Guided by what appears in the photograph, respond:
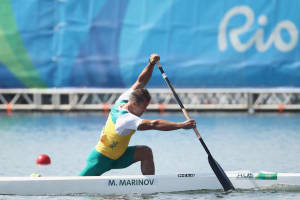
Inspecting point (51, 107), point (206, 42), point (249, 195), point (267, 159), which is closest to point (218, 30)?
point (206, 42)

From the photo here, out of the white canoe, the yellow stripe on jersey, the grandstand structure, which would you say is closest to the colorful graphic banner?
the grandstand structure

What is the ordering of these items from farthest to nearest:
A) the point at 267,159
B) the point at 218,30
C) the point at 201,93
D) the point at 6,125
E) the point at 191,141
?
the point at 201,93 < the point at 218,30 < the point at 6,125 < the point at 191,141 < the point at 267,159

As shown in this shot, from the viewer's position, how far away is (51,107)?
30.6 m

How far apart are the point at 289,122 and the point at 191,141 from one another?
5792 mm

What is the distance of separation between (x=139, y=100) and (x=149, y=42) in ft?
56.1

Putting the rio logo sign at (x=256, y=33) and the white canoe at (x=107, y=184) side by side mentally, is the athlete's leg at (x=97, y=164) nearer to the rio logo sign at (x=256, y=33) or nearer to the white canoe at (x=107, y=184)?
the white canoe at (x=107, y=184)

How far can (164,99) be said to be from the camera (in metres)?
31.0

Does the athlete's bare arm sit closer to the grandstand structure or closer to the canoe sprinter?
the canoe sprinter

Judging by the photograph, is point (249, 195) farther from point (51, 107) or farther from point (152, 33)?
point (51, 107)

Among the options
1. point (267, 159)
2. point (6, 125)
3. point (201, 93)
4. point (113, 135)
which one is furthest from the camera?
point (201, 93)

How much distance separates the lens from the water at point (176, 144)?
52.4 ft

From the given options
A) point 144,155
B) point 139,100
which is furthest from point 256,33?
point 139,100

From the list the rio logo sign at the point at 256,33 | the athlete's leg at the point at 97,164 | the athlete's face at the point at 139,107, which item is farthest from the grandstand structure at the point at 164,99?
the athlete's face at the point at 139,107

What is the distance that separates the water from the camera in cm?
1598
